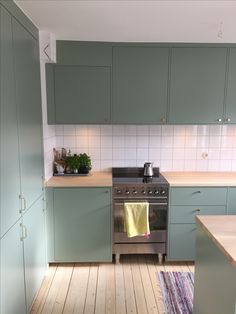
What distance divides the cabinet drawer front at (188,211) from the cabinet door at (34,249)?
1384 mm

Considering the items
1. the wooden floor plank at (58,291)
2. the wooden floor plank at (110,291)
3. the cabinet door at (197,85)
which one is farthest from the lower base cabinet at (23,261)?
the cabinet door at (197,85)

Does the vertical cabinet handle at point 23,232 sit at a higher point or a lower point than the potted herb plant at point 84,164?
lower

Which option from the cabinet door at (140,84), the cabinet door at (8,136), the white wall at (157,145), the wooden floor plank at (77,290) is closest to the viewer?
the cabinet door at (8,136)

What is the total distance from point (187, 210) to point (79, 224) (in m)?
1.19

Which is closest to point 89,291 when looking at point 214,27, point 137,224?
point 137,224

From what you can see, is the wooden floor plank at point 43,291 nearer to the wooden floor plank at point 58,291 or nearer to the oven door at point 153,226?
the wooden floor plank at point 58,291

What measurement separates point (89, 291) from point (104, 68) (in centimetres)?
229

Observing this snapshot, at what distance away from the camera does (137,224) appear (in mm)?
2766

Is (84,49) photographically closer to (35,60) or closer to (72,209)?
(35,60)

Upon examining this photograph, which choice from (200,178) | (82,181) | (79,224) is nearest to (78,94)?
(82,181)

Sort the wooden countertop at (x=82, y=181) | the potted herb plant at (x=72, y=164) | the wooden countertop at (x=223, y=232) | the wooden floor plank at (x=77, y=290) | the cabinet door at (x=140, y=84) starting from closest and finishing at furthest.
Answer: the wooden countertop at (x=223, y=232) < the wooden floor plank at (x=77, y=290) < the wooden countertop at (x=82, y=181) < the cabinet door at (x=140, y=84) < the potted herb plant at (x=72, y=164)

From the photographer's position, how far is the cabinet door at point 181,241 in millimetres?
2867

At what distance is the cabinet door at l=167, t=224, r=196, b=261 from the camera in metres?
2.87

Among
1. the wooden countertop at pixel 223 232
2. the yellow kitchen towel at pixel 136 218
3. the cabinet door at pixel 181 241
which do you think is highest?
the wooden countertop at pixel 223 232
